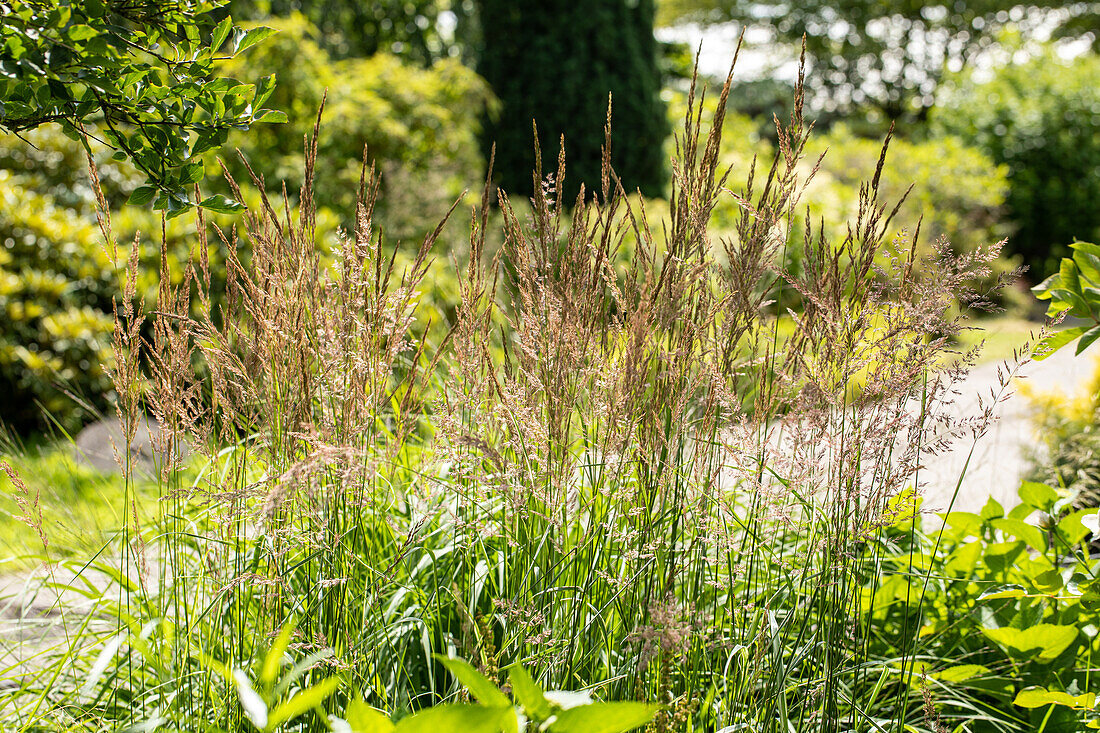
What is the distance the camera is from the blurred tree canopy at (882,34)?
80.2 feet

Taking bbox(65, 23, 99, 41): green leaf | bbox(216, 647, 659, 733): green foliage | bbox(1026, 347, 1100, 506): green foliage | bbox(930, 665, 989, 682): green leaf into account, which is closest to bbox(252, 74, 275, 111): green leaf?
bbox(65, 23, 99, 41): green leaf

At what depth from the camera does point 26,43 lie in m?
1.21

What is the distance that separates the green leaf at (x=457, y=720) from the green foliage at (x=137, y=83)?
3.30 feet

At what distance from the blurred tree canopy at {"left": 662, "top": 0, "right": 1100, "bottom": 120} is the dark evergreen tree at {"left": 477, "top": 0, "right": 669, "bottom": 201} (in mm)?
17812

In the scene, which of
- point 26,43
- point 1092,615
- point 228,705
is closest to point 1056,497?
point 1092,615

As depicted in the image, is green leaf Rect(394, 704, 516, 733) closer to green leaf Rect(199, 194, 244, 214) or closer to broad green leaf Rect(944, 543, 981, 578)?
green leaf Rect(199, 194, 244, 214)

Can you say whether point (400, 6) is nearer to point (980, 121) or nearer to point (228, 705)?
point (980, 121)

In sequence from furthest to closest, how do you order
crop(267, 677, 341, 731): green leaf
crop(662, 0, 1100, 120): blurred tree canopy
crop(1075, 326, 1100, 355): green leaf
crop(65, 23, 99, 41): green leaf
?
crop(662, 0, 1100, 120): blurred tree canopy
crop(1075, 326, 1100, 355): green leaf
crop(65, 23, 99, 41): green leaf
crop(267, 677, 341, 731): green leaf

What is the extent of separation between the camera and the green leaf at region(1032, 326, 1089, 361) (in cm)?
149

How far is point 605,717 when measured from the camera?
82 cm

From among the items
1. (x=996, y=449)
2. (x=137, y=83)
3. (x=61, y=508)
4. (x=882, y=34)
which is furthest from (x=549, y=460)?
(x=882, y=34)

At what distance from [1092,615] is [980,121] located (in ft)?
37.9

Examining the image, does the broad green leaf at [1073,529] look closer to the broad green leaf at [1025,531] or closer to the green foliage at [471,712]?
the broad green leaf at [1025,531]

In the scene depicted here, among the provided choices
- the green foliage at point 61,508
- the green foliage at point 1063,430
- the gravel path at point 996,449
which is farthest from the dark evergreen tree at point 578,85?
the green foliage at point 61,508
